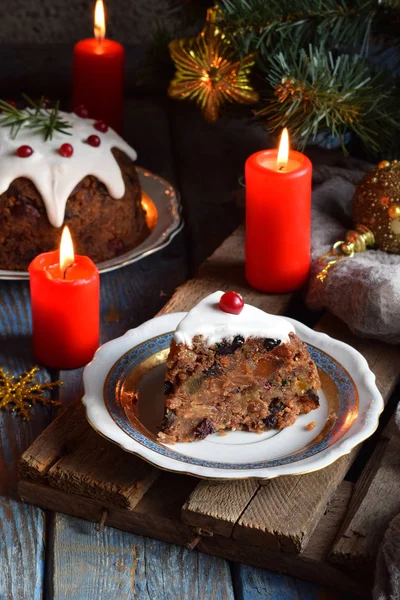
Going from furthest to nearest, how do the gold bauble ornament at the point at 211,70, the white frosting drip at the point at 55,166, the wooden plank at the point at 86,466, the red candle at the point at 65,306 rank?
the gold bauble ornament at the point at 211,70 < the white frosting drip at the point at 55,166 < the red candle at the point at 65,306 < the wooden plank at the point at 86,466

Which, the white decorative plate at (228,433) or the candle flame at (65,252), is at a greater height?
the candle flame at (65,252)

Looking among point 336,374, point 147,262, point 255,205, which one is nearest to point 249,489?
point 336,374

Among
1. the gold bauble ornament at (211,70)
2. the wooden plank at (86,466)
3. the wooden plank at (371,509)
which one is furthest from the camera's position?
the gold bauble ornament at (211,70)

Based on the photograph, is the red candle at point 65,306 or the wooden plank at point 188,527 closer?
the wooden plank at point 188,527

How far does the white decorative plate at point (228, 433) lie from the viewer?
4.28 ft

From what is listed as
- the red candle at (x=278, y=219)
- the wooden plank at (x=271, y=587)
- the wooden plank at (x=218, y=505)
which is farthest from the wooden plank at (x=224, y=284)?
the wooden plank at (x=271, y=587)

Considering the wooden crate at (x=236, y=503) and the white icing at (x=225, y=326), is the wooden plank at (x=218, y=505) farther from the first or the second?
the white icing at (x=225, y=326)

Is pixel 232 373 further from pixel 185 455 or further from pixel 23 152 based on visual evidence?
pixel 23 152

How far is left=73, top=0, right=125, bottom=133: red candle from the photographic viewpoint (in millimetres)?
2340

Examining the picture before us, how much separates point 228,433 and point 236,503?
0.13 m

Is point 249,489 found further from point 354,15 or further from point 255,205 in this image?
point 354,15

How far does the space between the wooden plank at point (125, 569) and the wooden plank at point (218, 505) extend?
0.06 m

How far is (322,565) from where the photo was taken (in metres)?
1.26

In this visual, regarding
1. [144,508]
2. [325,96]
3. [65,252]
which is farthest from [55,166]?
[144,508]
